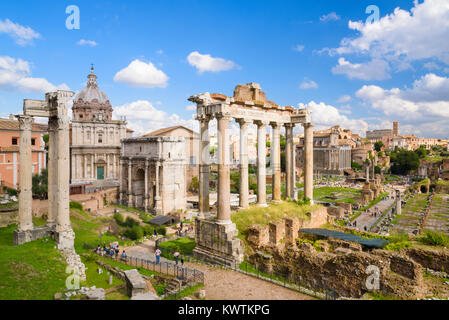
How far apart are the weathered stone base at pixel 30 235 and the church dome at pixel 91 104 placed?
117 feet

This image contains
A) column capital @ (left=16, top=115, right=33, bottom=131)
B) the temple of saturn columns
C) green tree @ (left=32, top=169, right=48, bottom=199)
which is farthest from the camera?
green tree @ (left=32, top=169, right=48, bottom=199)

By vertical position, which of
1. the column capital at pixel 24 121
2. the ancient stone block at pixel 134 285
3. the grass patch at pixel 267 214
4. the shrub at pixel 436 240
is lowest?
the ancient stone block at pixel 134 285

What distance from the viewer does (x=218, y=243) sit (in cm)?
1530

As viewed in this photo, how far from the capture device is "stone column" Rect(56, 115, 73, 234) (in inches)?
591

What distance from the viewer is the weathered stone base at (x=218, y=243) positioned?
14750 mm

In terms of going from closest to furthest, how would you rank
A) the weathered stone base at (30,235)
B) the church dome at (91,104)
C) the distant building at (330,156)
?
1. the weathered stone base at (30,235)
2. the church dome at (91,104)
3. the distant building at (330,156)

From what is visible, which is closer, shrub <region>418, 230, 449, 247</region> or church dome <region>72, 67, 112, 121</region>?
shrub <region>418, 230, 449, 247</region>

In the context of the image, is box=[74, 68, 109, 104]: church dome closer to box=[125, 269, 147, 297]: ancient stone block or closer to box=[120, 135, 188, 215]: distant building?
box=[120, 135, 188, 215]: distant building

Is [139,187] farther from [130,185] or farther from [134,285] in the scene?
[134,285]

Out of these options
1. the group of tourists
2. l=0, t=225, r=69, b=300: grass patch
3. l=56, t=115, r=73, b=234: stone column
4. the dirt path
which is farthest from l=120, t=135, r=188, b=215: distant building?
the dirt path

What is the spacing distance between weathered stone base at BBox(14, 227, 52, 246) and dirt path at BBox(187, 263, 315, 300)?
9576 millimetres

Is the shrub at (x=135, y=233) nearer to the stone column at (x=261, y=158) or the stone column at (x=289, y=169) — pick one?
the stone column at (x=261, y=158)

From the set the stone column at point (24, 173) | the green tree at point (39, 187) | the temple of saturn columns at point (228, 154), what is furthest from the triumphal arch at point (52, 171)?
the green tree at point (39, 187)
